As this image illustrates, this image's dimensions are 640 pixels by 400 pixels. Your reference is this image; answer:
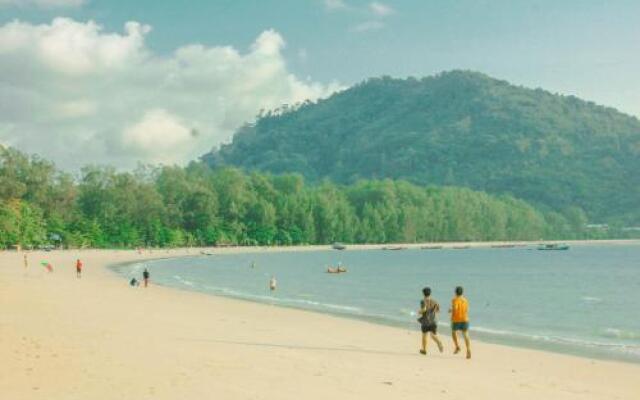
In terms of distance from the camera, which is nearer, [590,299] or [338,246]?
[590,299]

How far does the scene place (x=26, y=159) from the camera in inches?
5458

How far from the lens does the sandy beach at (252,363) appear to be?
1474 centimetres

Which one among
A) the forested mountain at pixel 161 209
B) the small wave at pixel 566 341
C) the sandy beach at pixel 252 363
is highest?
the forested mountain at pixel 161 209

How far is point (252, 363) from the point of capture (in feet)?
60.8

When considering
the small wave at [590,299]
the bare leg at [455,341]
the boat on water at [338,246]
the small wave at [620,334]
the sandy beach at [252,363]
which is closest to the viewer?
the sandy beach at [252,363]

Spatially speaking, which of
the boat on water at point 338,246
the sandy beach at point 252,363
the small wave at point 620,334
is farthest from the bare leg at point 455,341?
the boat on water at point 338,246

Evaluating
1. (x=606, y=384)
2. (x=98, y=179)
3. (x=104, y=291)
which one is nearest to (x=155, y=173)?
(x=98, y=179)

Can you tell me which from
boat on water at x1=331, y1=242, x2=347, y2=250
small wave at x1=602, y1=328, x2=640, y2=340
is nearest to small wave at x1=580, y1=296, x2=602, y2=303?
small wave at x1=602, y1=328, x2=640, y2=340

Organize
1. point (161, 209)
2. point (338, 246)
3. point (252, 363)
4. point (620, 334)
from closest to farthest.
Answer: point (252, 363), point (620, 334), point (161, 209), point (338, 246)

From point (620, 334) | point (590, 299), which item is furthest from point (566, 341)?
point (590, 299)

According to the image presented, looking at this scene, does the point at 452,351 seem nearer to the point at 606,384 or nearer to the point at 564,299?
the point at 606,384

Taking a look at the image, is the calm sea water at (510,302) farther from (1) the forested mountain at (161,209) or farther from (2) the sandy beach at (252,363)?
(1) the forested mountain at (161,209)

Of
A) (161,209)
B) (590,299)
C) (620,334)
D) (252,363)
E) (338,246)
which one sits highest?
(161,209)

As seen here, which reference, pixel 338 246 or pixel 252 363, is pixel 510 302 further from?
pixel 338 246
